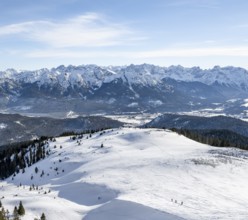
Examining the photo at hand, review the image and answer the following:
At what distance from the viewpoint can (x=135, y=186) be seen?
65.9m

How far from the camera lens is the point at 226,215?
4575 cm

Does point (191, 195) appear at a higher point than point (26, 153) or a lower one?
higher

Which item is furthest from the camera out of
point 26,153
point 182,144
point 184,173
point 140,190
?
point 26,153

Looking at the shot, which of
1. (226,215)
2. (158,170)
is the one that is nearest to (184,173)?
(158,170)

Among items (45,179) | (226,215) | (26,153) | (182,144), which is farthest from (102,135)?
(226,215)

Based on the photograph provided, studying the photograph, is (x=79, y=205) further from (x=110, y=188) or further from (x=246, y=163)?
(x=246, y=163)

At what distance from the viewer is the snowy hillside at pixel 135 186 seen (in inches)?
1987

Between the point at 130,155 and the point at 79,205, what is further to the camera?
the point at 130,155

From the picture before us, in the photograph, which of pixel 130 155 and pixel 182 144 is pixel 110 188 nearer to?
pixel 130 155

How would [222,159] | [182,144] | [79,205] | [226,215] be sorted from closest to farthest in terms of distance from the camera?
[226,215], [79,205], [222,159], [182,144]

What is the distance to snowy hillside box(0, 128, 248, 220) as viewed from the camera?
166 feet

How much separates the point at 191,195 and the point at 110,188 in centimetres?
1270

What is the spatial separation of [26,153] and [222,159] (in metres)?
81.9

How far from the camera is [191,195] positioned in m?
59.4
